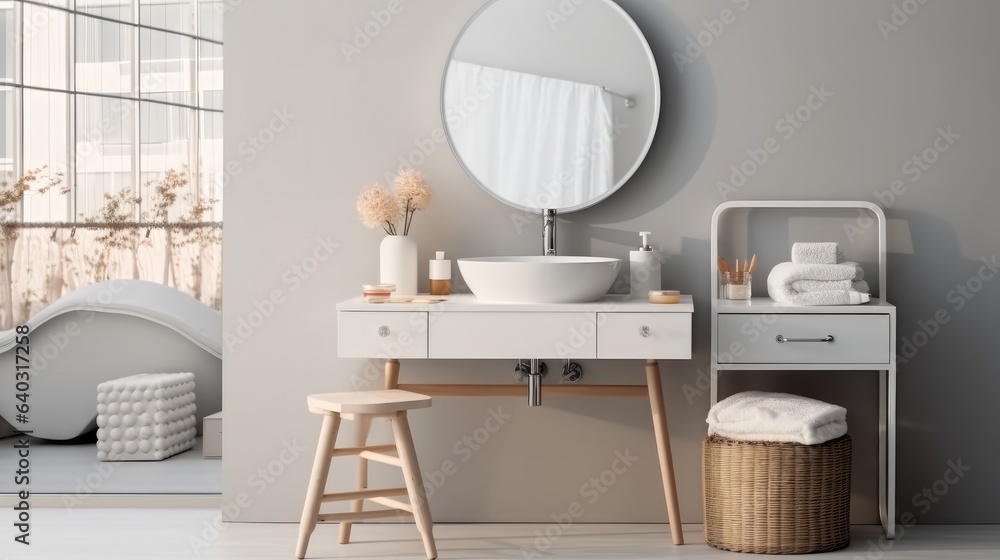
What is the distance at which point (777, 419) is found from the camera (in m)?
2.49

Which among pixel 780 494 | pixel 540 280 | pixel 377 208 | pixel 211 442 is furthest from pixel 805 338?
pixel 211 442

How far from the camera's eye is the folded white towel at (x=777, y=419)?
2.48m

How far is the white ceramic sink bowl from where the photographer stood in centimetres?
247

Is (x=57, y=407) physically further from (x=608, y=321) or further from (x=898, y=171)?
(x=898, y=171)

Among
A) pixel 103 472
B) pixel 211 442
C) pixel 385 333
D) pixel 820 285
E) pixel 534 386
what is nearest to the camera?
pixel 385 333

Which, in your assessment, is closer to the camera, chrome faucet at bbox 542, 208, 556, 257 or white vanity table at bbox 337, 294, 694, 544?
white vanity table at bbox 337, 294, 694, 544

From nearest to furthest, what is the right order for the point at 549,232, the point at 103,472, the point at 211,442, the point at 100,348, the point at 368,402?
the point at 368,402 < the point at 549,232 < the point at 103,472 < the point at 211,442 < the point at 100,348

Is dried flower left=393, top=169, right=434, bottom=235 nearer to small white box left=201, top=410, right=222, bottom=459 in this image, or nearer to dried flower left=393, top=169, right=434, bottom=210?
dried flower left=393, top=169, right=434, bottom=210

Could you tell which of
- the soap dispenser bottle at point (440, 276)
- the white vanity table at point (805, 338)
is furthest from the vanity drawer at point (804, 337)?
the soap dispenser bottle at point (440, 276)

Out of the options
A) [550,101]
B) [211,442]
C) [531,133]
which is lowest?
[211,442]

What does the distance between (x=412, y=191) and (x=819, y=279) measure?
122cm

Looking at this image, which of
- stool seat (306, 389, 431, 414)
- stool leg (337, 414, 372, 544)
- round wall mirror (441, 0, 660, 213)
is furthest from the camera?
round wall mirror (441, 0, 660, 213)

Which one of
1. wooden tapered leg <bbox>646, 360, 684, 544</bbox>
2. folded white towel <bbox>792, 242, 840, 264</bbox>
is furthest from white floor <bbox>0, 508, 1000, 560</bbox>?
folded white towel <bbox>792, 242, 840, 264</bbox>

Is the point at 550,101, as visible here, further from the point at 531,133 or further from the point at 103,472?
the point at 103,472
